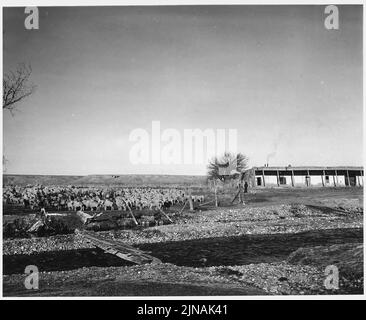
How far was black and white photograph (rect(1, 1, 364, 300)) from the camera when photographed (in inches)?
319

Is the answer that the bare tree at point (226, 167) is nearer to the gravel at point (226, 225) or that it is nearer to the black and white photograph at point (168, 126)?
the black and white photograph at point (168, 126)

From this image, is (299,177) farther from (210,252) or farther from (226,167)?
(210,252)

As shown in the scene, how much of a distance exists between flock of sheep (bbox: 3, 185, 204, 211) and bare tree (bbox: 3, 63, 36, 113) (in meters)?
1.84

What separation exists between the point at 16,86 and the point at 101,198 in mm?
2880

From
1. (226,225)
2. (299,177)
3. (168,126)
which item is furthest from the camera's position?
(299,177)

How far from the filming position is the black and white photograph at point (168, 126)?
8.11 metres

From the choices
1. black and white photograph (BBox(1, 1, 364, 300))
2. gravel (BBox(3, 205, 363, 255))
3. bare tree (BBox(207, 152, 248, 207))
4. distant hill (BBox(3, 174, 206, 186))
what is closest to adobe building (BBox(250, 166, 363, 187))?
black and white photograph (BBox(1, 1, 364, 300))

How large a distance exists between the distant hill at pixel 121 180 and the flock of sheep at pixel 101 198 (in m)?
0.12

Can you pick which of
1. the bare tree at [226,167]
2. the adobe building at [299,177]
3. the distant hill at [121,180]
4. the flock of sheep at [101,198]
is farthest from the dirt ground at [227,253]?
the distant hill at [121,180]

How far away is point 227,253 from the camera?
26.7 ft

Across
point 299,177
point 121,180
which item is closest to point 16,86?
point 121,180

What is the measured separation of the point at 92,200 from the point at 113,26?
12.1 feet

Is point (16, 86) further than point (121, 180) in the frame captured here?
No
